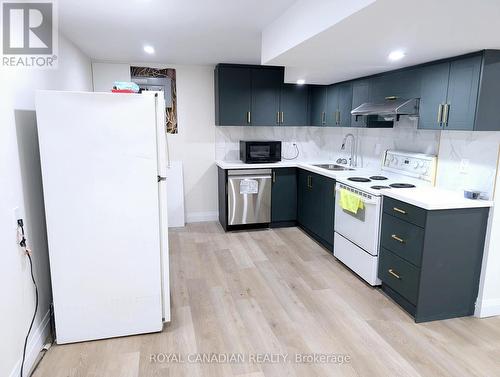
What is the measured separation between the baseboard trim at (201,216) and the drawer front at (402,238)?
293 centimetres

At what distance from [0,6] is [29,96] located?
553mm

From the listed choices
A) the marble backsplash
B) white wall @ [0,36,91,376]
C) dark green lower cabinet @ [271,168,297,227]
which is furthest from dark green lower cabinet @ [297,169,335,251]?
white wall @ [0,36,91,376]

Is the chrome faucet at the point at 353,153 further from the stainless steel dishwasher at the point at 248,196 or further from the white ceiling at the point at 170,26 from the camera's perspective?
the white ceiling at the point at 170,26

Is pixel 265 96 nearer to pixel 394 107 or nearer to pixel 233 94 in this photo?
pixel 233 94

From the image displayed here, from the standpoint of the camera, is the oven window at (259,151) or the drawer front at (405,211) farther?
the oven window at (259,151)

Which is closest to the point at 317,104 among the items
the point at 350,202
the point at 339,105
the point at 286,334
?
the point at 339,105

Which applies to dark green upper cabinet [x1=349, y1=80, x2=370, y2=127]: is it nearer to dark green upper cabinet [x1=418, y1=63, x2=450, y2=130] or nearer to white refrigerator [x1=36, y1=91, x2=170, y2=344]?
dark green upper cabinet [x1=418, y1=63, x2=450, y2=130]

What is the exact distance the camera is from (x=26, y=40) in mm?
2252

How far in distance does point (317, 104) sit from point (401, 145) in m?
1.59

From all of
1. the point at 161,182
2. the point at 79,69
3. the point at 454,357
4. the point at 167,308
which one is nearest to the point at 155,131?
the point at 161,182

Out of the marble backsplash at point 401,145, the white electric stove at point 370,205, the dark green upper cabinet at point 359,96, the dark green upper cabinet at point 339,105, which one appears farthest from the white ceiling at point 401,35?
the white electric stove at point 370,205

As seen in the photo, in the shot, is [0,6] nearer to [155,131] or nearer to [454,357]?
[155,131]

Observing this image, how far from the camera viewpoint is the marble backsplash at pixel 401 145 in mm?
2643

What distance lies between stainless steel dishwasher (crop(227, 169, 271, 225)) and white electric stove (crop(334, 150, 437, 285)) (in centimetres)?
125
